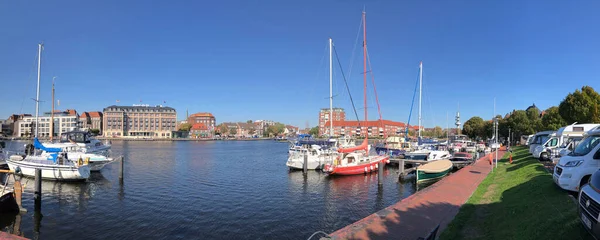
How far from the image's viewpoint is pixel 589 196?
653 cm

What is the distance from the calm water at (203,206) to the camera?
16.8 m

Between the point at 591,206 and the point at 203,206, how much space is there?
20204mm

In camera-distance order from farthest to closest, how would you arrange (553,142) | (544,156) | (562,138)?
(553,142), (562,138), (544,156)

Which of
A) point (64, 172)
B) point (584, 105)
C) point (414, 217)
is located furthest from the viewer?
point (584, 105)

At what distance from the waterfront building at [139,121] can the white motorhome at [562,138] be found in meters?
182

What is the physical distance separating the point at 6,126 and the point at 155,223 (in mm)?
244659

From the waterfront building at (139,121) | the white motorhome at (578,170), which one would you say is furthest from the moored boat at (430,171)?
the waterfront building at (139,121)

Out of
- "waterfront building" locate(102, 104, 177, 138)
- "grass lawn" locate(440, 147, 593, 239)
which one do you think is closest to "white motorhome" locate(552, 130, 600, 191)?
"grass lawn" locate(440, 147, 593, 239)

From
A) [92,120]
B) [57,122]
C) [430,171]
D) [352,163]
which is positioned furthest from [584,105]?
[57,122]

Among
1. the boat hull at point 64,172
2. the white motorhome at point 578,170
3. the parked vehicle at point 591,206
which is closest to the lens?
the parked vehicle at point 591,206

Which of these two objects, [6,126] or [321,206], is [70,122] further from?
[321,206]

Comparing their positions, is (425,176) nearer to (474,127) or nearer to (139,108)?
(474,127)

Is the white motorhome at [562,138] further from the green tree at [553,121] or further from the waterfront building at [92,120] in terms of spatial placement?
the waterfront building at [92,120]

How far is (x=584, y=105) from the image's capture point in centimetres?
4506
